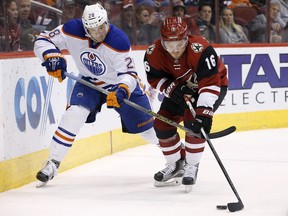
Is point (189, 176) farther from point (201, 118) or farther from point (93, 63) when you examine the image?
point (93, 63)

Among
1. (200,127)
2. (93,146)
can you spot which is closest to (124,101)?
(200,127)

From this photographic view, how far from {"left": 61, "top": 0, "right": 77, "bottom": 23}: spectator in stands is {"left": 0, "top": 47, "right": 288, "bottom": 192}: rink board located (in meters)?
0.50

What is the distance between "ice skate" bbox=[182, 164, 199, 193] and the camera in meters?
4.97

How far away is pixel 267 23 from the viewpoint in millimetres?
8570

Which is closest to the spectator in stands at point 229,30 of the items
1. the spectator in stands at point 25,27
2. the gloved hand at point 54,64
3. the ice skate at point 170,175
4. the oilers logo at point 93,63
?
→ the spectator in stands at point 25,27

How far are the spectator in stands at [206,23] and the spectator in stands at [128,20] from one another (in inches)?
35.6

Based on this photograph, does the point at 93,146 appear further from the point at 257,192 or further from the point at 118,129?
the point at 257,192

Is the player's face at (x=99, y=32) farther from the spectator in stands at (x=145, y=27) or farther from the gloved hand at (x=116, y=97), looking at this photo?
the spectator in stands at (x=145, y=27)

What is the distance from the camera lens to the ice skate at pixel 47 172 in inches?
204

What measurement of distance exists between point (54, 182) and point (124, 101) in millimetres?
809

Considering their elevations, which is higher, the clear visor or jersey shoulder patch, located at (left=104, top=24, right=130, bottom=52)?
the clear visor

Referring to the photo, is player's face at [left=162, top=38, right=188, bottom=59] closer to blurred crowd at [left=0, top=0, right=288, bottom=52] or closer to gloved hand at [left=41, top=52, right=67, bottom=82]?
gloved hand at [left=41, top=52, right=67, bottom=82]

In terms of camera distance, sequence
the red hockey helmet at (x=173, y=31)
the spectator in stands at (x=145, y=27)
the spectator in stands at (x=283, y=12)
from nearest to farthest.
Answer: the red hockey helmet at (x=173, y=31) < the spectator in stands at (x=145, y=27) < the spectator in stands at (x=283, y=12)

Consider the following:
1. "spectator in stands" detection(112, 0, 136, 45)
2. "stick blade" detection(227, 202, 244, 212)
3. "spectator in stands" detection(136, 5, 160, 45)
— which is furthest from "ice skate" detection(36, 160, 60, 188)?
"spectator in stands" detection(136, 5, 160, 45)
